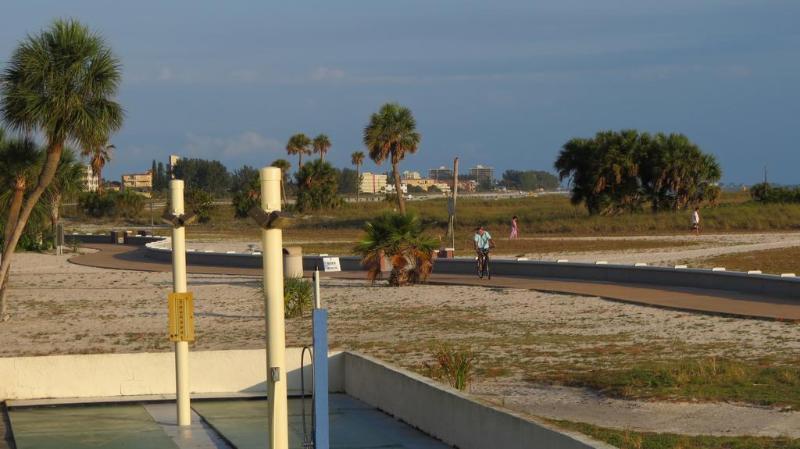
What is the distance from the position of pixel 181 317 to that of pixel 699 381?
232 inches

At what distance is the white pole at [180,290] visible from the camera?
41.7ft

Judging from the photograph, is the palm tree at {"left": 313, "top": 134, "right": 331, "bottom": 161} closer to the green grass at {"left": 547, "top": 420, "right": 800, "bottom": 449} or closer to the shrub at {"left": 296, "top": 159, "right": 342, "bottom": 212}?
the shrub at {"left": 296, "top": 159, "right": 342, "bottom": 212}

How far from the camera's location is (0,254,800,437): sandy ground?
12.6 meters

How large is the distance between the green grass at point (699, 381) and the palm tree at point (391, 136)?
5191cm

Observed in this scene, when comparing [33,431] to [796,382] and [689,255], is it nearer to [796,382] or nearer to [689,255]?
[796,382]

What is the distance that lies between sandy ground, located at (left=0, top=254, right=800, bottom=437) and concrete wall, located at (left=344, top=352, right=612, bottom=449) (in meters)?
1.24

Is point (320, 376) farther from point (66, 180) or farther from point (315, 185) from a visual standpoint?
point (315, 185)

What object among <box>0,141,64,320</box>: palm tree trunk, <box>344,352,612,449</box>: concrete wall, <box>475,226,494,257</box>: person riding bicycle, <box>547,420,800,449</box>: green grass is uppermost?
<box>0,141,64,320</box>: palm tree trunk

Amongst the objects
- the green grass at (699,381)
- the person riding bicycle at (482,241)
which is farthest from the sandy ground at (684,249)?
the green grass at (699,381)

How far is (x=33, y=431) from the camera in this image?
501 inches

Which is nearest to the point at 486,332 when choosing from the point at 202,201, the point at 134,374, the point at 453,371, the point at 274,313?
the point at 453,371

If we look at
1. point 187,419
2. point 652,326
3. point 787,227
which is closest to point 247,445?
point 187,419

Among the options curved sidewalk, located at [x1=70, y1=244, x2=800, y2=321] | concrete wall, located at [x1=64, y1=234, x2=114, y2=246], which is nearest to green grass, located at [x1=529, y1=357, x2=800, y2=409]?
curved sidewalk, located at [x1=70, y1=244, x2=800, y2=321]

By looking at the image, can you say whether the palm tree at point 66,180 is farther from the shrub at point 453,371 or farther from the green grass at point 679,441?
the green grass at point 679,441
